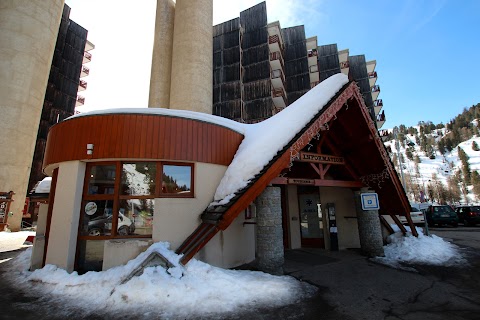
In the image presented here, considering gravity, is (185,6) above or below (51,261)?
above

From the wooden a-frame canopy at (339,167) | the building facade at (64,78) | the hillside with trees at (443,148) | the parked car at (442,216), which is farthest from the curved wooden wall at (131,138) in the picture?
the hillside with trees at (443,148)

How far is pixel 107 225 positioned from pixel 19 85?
26.7m

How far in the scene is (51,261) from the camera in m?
7.08

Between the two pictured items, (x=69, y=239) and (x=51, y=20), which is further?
(x=51, y=20)

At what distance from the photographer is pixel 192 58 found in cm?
3105

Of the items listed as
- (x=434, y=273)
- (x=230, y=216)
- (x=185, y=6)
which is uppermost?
(x=185, y=6)

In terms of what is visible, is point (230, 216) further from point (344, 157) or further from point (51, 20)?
point (51, 20)

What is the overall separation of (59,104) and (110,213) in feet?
122

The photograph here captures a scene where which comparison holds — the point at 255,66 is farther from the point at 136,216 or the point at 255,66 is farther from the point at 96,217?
the point at 96,217

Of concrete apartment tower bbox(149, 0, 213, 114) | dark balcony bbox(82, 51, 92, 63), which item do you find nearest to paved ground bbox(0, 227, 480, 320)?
concrete apartment tower bbox(149, 0, 213, 114)

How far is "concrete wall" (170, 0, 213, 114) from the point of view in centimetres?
3048

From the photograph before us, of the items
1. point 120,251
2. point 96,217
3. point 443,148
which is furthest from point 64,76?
point 443,148

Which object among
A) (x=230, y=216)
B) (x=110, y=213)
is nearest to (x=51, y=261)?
(x=110, y=213)

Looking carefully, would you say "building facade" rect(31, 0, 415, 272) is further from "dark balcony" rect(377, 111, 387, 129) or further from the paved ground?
"dark balcony" rect(377, 111, 387, 129)
